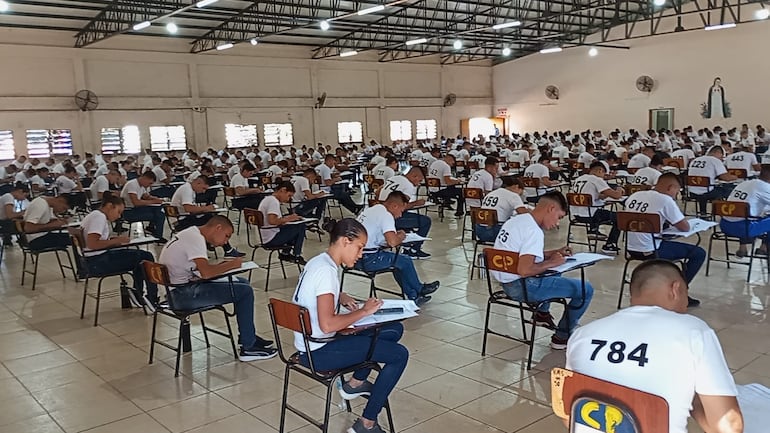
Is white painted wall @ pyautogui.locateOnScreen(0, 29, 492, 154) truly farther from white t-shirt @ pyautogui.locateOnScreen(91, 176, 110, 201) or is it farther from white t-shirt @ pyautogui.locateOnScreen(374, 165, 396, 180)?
white t-shirt @ pyautogui.locateOnScreen(374, 165, 396, 180)

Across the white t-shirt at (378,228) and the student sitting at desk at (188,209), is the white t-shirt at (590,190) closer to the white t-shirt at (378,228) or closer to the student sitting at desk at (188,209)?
the white t-shirt at (378,228)

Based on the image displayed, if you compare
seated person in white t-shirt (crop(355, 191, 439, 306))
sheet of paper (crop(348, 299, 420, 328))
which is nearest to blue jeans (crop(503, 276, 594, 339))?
sheet of paper (crop(348, 299, 420, 328))

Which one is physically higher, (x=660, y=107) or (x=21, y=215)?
(x=660, y=107)

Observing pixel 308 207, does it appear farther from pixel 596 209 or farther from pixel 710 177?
pixel 710 177

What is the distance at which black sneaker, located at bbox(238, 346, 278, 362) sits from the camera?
4555 millimetres

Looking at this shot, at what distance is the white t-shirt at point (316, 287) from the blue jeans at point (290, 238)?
3.63 m

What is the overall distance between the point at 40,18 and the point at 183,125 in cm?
480

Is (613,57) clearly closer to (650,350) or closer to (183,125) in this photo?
(183,125)

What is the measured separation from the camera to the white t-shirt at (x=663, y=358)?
72.3 inches

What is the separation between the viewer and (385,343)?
3.23 meters

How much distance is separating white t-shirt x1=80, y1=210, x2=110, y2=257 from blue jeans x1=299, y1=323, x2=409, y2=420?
3.29 metres

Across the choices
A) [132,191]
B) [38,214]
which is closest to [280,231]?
[38,214]

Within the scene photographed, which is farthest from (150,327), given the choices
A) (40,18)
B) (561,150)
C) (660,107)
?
(660,107)

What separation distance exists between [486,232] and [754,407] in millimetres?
5035
